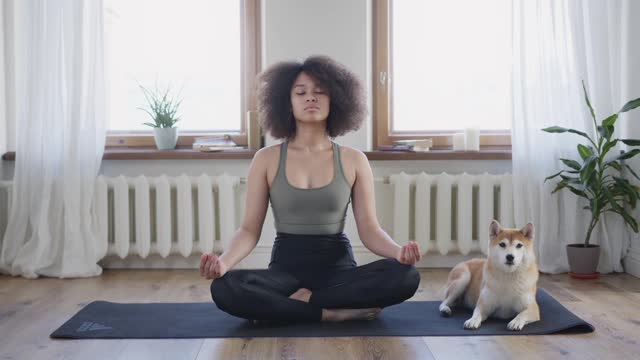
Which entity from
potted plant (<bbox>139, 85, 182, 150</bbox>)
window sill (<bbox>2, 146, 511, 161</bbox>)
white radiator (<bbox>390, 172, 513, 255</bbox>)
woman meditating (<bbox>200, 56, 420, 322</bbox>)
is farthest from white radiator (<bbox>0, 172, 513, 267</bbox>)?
woman meditating (<bbox>200, 56, 420, 322</bbox>)

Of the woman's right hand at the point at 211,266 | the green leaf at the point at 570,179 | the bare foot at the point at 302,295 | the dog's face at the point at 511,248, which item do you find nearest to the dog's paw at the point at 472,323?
the dog's face at the point at 511,248

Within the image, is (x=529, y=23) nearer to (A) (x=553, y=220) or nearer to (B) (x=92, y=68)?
(A) (x=553, y=220)

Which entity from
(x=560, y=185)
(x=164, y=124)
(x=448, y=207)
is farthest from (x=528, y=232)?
(x=164, y=124)

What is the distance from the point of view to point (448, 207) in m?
3.78

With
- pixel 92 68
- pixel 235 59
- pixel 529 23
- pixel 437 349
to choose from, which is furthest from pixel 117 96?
pixel 437 349

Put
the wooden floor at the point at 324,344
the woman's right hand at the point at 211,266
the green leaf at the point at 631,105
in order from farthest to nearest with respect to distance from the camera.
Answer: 1. the green leaf at the point at 631,105
2. the woman's right hand at the point at 211,266
3. the wooden floor at the point at 324,344

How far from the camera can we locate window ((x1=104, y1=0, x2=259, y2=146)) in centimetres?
399

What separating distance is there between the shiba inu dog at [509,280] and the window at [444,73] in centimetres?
154

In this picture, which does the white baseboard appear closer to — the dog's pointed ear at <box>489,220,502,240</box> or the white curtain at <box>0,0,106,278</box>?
the white curtain at <box>0,0,106,278</box>

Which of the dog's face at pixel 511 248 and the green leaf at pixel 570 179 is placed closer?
the dog's face at pixel 511 248

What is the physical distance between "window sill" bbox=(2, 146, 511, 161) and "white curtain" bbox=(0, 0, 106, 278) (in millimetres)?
183

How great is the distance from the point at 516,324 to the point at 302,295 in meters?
0.72

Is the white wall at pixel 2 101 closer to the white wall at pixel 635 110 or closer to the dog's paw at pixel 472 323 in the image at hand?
the dog's paw at pixel 472 323

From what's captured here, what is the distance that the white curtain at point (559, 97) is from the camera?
11.9 feet
